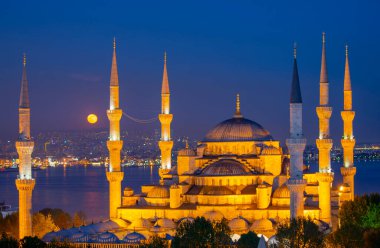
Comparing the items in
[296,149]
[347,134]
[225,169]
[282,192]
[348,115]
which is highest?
[348,115]

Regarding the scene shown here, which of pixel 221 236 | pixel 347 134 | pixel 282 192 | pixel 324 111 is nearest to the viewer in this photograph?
pixel 221 236

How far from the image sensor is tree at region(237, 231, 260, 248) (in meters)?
32.7

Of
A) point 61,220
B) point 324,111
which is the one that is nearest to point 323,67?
point 324,111

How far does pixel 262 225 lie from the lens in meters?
37.9

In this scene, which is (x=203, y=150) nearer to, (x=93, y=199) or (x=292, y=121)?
(x=292, y=121)

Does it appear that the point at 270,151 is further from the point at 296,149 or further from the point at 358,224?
the point at 358,224

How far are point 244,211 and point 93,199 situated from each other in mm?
53598

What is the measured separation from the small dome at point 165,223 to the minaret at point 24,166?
16.0 ft

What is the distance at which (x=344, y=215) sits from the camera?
3709 cm

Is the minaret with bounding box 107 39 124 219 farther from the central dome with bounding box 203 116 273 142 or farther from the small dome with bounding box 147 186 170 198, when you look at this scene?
the central dome with bounding box 203 116 273 142

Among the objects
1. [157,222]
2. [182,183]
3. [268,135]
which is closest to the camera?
[157,222]

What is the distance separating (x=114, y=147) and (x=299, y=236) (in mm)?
12405

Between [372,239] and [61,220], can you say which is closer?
[372,239]

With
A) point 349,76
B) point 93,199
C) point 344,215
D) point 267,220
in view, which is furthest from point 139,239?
point 93,199
